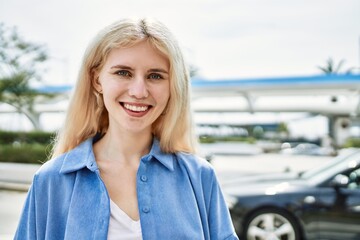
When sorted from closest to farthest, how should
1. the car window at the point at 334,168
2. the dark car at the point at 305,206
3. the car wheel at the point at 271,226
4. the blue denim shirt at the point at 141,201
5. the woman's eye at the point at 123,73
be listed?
1. the blue denim shirt at the point at 141,201
2. the woman's eye at the point at 123,73
3. the dark car at the point at 305,206
4. the car wheel at the point at 271,226
5. the car window at the point at 334,168

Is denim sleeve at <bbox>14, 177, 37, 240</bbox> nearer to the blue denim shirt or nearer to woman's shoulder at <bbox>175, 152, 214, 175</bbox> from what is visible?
the blue denim shirt

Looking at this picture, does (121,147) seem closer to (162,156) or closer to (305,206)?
(162,156)

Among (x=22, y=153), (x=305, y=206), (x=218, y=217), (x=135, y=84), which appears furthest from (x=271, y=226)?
(x=22, y=153)

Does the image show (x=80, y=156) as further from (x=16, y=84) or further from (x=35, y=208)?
(x=16, y=84)

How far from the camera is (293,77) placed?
2828cm

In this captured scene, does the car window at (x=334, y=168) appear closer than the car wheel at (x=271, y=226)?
No

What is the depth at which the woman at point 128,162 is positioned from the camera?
164 cm

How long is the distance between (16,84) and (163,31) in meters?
17.7

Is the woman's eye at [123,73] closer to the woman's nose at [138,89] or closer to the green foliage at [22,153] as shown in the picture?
the woman's nose at [138,89]

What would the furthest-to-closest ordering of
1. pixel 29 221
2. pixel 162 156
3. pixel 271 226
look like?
pixel 271 226, pixel 162 156, pixel 29 221

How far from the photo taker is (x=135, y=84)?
5.60 feet

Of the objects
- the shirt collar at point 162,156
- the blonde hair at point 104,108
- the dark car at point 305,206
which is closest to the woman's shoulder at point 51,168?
the blonde hair at point 104,108

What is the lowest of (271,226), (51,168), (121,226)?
(271,226)

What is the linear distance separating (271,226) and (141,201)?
393 centimetres
